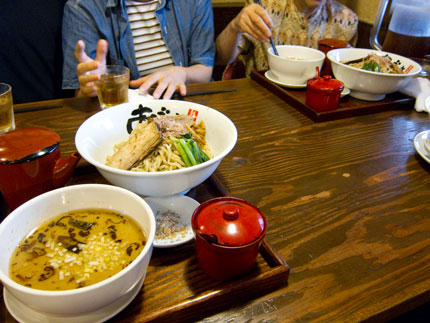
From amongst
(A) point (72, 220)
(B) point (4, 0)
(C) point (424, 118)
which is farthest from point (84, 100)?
(C) point (424, 118)

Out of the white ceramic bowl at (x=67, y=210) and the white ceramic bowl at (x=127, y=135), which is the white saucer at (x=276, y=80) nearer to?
the white ceramic bowl at (x=127, y=135)

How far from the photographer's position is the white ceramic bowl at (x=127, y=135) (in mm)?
903

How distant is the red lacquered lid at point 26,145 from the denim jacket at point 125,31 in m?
1.24

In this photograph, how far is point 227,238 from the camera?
2.51ft

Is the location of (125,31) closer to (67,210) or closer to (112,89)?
(112,89)

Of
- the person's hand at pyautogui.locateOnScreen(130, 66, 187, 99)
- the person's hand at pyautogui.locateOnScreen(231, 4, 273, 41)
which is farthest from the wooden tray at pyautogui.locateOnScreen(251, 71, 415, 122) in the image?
the person's hand at pyautogui.locateOnScreen(130, 66, 187, 99)

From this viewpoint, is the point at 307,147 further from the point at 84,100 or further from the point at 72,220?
the point at 84,100

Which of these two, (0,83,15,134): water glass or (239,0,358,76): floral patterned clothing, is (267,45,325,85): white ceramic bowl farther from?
(0,83,15,134): water glass

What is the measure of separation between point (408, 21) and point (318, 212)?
78.7 inches

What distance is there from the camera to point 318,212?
3.56ft

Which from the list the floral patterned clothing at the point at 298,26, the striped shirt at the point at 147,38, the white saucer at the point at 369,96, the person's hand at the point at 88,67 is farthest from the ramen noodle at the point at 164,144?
the floral patterned clothing at the point at 298,26

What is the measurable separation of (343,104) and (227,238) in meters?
1.39

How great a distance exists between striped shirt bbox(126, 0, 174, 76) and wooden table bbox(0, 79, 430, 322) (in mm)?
709

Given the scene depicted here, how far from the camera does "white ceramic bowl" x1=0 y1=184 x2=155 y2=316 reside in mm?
590
